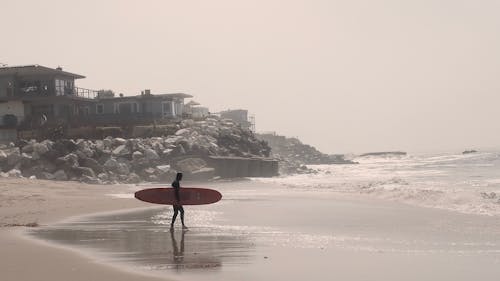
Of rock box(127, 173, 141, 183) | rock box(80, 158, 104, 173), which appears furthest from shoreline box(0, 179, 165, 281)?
rock box(80, 158, 104, 173)

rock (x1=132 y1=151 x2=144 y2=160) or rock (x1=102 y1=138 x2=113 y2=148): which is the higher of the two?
rock (x1=102 y1=138 x2=113 y2=148)

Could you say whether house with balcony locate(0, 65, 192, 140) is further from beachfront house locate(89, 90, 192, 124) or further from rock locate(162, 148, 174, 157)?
rock locate(162, 148, 174, 157)

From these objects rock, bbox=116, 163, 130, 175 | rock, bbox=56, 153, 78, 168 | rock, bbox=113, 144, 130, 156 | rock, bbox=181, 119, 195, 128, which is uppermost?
rock, bbox=181, 119, 195, 128

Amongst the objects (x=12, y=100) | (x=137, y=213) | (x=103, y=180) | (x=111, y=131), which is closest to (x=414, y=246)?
(x=137, y=213)

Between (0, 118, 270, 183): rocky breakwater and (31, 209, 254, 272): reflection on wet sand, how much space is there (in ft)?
70.3

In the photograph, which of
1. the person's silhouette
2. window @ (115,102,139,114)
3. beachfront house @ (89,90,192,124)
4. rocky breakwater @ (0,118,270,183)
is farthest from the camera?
window @ (115,102,139,114)

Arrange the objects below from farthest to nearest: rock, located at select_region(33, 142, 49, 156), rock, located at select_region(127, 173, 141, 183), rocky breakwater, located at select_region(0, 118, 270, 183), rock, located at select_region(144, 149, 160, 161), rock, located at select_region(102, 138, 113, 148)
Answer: rock, located at select_region(102, 138, 113, 148) → rock, located at select_region(144, 149, 160, 161) → rock, located at select_region(33, 142, 49, 156) → rocky breakwater, located at select_region(0, 118, 270, 183) → rock, located at select_region(127, 173, 141, 183)

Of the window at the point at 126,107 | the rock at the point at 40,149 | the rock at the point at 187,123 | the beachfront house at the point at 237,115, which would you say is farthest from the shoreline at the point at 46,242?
the beachfront house at the point at 237,115

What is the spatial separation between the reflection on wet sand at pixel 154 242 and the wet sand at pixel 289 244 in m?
0.02

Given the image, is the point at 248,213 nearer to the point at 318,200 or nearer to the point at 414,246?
the point at 318,200

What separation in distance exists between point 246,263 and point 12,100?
1903 inches

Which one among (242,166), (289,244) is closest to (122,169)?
(242,166)

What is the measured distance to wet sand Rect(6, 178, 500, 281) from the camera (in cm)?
830

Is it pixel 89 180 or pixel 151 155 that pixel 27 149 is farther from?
pixel 151 155
